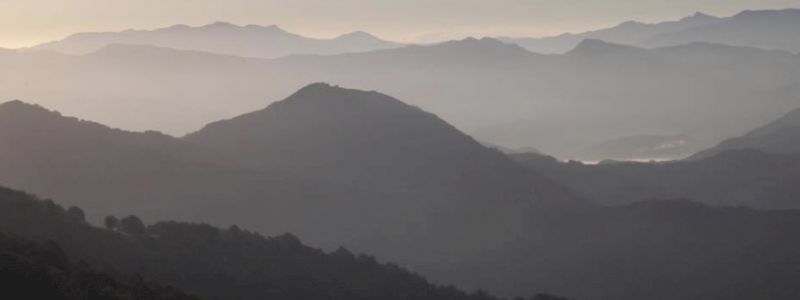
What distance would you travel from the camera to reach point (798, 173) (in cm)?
19125

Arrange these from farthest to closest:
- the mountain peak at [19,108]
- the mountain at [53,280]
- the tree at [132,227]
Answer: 1. the mountain peak at [19,108]
2. the tree at [132,227]
3. the mountain at [53,280]

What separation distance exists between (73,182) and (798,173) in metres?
147

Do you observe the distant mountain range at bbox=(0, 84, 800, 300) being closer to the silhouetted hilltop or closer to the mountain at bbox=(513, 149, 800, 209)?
the silhouetted hilltop

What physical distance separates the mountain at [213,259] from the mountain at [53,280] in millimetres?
3411

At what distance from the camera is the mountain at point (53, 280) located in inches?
1734

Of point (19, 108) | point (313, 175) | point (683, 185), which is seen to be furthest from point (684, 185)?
point (19, 108)

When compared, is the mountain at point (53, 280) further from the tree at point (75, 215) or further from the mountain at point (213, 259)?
the tree at point (75, 215)

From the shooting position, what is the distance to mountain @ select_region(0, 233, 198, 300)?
4404cm

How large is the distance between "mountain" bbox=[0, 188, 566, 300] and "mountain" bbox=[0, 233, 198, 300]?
134 inches

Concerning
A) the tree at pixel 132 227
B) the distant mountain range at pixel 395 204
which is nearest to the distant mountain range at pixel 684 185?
the distant mountain range at pixel 395 204

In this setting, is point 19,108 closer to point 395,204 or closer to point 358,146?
point 358,146

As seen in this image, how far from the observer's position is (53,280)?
4578 cm

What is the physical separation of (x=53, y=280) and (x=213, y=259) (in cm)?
3676

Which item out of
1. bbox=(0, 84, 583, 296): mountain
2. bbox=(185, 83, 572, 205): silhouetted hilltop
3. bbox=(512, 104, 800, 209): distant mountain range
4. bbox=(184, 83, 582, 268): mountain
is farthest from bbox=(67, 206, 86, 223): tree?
bbox=(512, 104, 800, 209): distant mountain range
